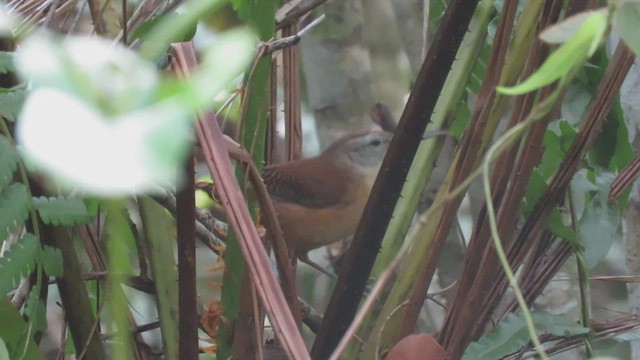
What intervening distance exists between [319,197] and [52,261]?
5.31 feet

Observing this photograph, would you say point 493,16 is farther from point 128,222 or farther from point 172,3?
point 128,222

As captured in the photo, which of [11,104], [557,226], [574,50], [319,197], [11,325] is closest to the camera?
[574,50]

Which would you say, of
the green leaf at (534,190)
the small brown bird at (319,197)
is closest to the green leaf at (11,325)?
the green leaf at (534,190)

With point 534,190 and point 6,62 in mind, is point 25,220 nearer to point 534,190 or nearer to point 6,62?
point 6,62

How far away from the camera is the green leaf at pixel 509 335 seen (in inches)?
38.0

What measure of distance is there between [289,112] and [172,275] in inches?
18.4

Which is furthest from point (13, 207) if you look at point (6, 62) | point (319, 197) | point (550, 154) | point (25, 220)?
point (319, 197)

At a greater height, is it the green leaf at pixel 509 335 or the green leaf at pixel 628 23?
the green leaf at pixel 628 23

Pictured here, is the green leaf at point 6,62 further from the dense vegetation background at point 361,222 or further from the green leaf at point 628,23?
the green leaf at point 628,23

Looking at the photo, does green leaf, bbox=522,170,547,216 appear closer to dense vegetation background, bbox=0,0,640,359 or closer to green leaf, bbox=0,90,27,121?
dense vegetation background, bbox=0,0,640,359

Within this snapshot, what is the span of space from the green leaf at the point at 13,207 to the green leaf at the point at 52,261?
4 centimetres

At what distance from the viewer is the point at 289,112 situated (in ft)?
4.62

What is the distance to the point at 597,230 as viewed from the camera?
111 centimetres

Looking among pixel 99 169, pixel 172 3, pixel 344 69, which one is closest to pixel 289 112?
pixel 172 3
